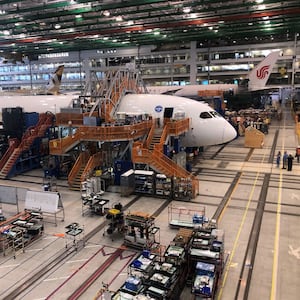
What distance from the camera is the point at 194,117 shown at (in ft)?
99.5

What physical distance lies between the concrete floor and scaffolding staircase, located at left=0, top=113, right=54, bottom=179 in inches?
90.4

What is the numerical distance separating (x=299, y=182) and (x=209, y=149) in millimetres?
15781

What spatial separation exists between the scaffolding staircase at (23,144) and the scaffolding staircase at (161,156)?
496 inches

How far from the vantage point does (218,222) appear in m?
18.8

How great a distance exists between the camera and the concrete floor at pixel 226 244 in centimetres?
1270

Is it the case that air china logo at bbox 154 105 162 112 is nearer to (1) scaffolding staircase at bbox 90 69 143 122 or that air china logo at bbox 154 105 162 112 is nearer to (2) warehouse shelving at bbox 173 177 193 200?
(1) scaffolding staircase at bbox 90 69 143 122

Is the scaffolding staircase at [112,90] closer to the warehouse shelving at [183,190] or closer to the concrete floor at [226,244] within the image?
the concrete floor at [226,244]

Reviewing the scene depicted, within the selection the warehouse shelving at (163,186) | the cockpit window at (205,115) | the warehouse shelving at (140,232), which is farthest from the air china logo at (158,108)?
the warehouse shelving at (140,232)

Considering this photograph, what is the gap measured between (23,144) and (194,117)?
17.0 metres

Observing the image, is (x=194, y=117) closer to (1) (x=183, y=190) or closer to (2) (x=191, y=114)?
(2) (x=191, y=114)

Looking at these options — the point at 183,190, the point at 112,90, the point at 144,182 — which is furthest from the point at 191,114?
the point at 183,190

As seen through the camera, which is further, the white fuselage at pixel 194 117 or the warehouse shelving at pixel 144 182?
the white fuselage at pixel 194 117

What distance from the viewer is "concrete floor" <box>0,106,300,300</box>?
12.7 meters

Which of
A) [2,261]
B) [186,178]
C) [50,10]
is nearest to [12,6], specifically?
[50,10]
